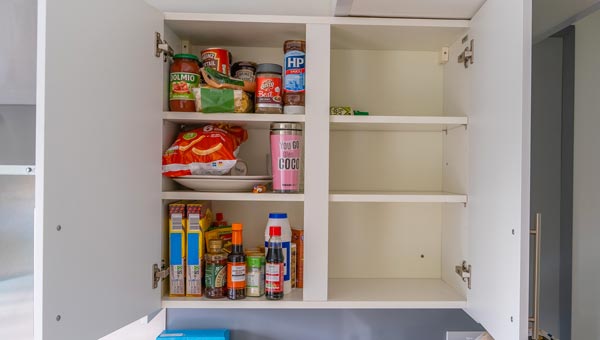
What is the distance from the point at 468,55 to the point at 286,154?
0.58m

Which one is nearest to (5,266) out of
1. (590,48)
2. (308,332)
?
(308,332)

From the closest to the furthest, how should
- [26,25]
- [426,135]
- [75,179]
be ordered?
[75,179] < [26,25] < [426,135]

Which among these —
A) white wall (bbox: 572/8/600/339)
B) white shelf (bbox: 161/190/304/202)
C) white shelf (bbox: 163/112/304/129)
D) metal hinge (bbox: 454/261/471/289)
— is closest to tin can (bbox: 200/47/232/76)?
white shelf (bbox: 163/112/304/129)

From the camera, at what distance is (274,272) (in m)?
1.12

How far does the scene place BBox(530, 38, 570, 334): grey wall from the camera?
1.32 metres

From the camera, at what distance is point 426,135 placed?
55.0 inches

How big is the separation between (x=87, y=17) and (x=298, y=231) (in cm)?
78

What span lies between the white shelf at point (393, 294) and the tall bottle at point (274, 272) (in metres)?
0.15

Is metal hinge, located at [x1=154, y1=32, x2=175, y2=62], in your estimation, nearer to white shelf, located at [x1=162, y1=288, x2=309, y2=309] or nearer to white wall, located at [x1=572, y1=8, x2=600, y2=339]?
white shelf, located at [x1=162, y1=288, x2=309, y2=309]

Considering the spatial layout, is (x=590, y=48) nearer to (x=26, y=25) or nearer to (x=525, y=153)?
(x=525, y=153)

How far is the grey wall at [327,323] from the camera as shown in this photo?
1.36 m

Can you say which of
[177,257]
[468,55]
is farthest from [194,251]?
[468,55]

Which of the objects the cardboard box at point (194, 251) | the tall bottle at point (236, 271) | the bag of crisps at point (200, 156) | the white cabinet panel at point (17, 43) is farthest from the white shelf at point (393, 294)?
the white cabinet panel at point (17, 43)

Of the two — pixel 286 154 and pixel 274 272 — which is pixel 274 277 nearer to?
pixel 274 272
